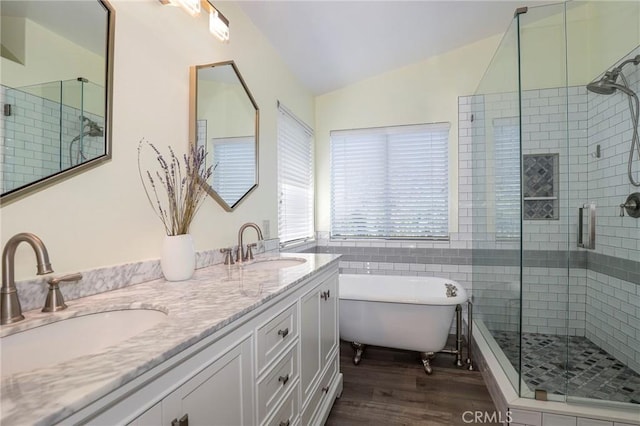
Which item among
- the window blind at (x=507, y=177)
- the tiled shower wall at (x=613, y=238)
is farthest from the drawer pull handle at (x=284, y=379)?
the tiled shower wall at (x=613, y=238)

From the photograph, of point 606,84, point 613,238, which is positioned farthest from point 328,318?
point 606,84

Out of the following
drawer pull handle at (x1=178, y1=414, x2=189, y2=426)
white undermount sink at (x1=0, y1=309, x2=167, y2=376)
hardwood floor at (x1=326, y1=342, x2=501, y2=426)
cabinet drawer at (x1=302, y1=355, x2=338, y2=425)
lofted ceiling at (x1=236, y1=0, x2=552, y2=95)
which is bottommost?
hardwood floor at (x1=326, y1=342, x2=501, y2=426)

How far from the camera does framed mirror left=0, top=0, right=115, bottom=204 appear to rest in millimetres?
865

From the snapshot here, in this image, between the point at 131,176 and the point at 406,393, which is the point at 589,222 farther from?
the point at 131,176

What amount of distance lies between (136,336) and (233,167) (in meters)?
1.41

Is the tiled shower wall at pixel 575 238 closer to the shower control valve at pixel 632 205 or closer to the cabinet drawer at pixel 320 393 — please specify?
the shower control valve at pixel 632 205

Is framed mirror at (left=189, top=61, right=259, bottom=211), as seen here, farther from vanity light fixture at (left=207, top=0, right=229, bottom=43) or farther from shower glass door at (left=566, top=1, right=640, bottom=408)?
shower glass door at (left=566, top=1, right=640, bottom=408)

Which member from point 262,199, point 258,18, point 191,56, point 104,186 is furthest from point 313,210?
point 104,186

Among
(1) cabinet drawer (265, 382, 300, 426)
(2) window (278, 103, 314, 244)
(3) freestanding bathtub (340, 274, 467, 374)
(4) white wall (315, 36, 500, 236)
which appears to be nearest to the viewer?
(1) cabinet drawer (265, 382, 300, 426)

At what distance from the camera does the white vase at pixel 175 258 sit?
1.28 metres

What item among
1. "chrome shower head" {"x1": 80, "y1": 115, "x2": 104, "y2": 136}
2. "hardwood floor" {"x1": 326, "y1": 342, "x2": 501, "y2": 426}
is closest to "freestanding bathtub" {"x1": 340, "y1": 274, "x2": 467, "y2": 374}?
"hardwood floor" {"x1": 326, "y1": 342, "x2": 501, "y2": 426}

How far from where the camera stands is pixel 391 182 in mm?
3340

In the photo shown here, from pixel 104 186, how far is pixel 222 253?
0.77 meters

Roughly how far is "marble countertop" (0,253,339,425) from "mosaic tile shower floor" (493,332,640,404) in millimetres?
1531
